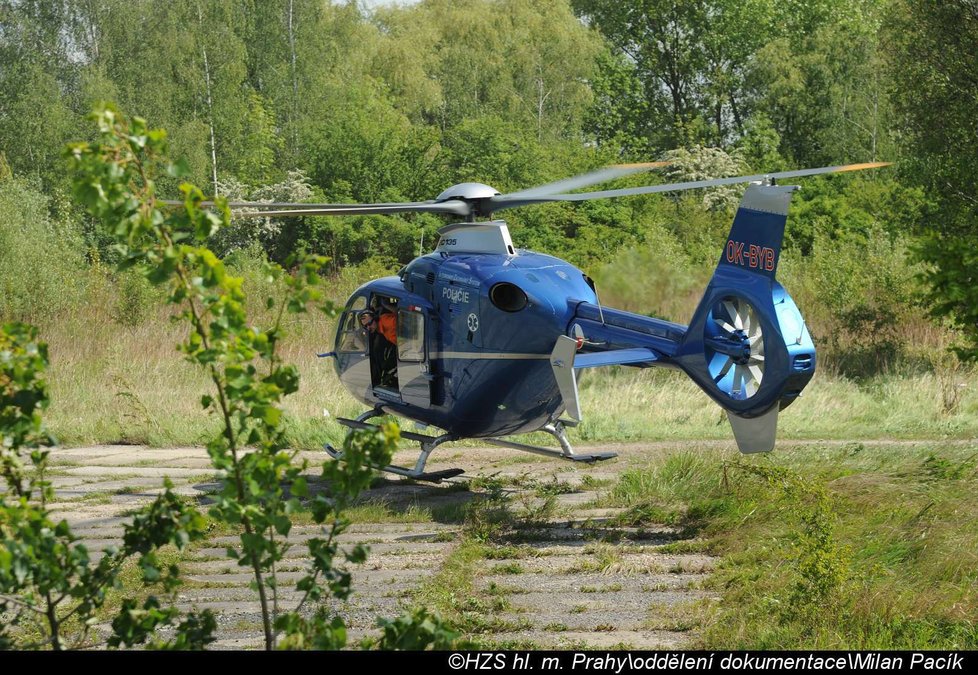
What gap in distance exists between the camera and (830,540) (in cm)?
734

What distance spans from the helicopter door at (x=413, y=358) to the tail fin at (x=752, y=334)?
2.84m

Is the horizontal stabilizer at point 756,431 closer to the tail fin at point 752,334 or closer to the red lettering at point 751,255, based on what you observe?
the tail fin at point 752,334

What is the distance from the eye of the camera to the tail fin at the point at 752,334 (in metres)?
8.40

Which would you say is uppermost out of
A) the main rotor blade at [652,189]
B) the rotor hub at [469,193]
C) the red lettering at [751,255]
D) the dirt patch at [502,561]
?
the rotor hub at [469,193]

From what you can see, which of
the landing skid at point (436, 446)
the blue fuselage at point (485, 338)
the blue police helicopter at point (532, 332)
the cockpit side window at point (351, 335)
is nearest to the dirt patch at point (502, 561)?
the landing skid at point (436, 446)

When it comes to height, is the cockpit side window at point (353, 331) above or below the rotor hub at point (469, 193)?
below

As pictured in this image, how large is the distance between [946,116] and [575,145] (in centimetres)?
2283

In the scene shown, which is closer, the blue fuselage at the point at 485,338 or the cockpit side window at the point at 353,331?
the blue fuselage at the point at 485,338

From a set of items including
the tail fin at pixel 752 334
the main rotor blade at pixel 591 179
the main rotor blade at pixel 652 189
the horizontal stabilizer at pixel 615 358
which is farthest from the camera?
the main rotor blade at pixel 591 179

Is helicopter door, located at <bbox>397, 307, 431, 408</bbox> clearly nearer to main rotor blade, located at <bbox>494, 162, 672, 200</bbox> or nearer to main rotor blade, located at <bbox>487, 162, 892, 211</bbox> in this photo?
main rotor blade, located at <bbox>487, 162, 892, 211</bbox>

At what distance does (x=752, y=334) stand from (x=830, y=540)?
199 centimetres

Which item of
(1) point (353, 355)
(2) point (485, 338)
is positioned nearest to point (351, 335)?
(1) point (353, 355)

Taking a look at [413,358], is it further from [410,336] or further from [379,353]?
[379,353]
